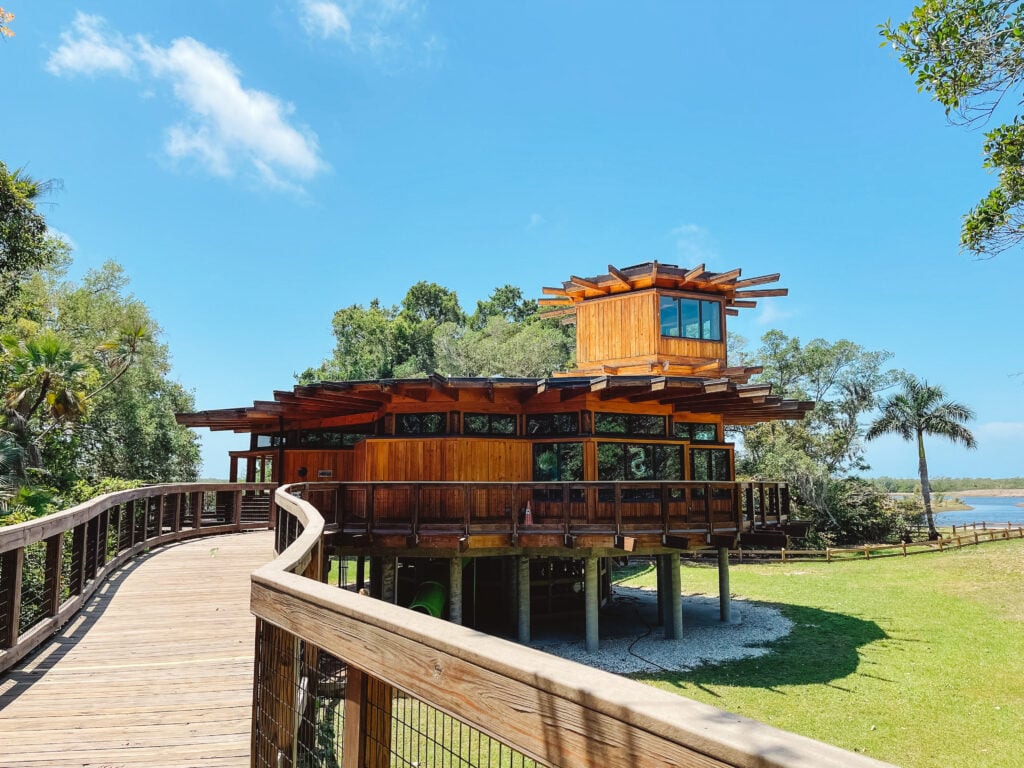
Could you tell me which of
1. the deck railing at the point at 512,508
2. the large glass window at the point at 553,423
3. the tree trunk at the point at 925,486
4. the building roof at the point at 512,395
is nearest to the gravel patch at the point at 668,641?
the deck railing at the point at 512,508

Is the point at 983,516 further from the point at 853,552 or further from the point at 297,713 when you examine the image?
the point at 297,713

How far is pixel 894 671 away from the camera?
13.7m

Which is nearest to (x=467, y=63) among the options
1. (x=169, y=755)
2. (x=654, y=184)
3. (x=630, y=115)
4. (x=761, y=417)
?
(x=630, y=115)

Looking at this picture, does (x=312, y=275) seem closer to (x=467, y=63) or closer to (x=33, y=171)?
(x=467, y=63)

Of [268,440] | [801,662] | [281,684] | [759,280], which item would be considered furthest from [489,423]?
[281,684]

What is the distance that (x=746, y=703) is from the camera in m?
11.4

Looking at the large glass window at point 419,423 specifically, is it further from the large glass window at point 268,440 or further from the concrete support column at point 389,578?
the large glass window at point 268,440

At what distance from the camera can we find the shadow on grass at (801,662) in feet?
42.0

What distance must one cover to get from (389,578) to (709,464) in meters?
9.64

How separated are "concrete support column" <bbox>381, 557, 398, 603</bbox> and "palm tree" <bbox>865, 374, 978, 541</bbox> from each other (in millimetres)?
35737

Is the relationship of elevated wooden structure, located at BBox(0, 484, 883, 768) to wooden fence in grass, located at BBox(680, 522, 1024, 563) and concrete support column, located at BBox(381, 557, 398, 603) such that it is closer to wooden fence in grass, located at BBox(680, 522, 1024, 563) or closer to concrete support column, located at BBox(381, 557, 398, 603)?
concrete support column, located at BBox(381, 557, 398, 603)

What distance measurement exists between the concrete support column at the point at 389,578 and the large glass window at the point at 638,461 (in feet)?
17.6

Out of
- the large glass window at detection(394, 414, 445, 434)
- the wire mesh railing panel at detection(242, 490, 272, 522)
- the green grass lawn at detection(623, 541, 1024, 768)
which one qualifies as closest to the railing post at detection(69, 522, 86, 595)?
the green grass lawn at detection(623, 541, 1024, 768)

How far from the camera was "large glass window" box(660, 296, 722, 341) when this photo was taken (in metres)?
19.0
